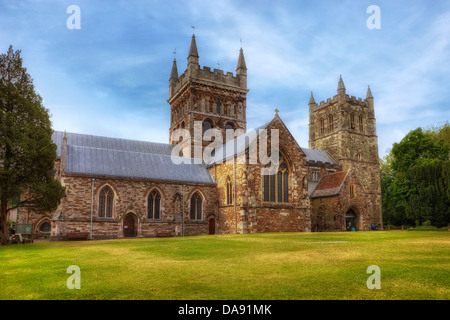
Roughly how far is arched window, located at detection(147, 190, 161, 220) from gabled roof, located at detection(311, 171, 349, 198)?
17.1 meters

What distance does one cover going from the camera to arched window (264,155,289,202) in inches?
1284

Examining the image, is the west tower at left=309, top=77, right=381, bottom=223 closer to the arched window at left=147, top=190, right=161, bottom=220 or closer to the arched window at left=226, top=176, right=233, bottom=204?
the arched window at left=226, top=176, right=233, bottom=204

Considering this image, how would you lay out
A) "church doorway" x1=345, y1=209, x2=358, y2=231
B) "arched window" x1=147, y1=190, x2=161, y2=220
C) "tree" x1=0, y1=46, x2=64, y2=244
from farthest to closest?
1. "church doorway" x1=345, y1=209, x2=358, y2=231
2. "arched window" x1=147, y1=190, x2=161, y2=220
3. "tree" x1=0, y1=46, x2=64, y2=244

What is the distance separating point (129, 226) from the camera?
32.2m

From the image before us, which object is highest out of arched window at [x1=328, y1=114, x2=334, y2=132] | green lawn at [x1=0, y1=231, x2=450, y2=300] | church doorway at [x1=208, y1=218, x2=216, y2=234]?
arched window at [x1=328, y1=114, x2=334, y2=132]

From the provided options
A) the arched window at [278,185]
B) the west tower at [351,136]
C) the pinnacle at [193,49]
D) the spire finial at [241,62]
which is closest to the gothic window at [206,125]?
the pinnacle at [193,49]

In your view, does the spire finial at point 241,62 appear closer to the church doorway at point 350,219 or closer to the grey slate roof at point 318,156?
the grey slate roof at point 318,156

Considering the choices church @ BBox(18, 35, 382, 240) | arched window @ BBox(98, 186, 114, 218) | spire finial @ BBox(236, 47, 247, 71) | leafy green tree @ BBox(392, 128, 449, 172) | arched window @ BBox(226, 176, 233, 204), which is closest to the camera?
church @ BBox(18, 35, 382, 240)

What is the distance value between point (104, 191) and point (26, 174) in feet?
31.8

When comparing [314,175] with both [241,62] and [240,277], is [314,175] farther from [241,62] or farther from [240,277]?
[240,277]

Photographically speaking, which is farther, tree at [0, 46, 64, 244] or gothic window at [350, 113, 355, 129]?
gothic window at [350, 113, 355, 129]

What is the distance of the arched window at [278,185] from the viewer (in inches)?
1284

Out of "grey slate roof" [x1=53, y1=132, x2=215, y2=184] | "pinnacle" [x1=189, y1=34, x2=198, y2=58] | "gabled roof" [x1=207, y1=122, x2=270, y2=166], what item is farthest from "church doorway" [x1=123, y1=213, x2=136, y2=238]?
"pinnacle" [x1=189, y1=34, x2=198, y2=58]
